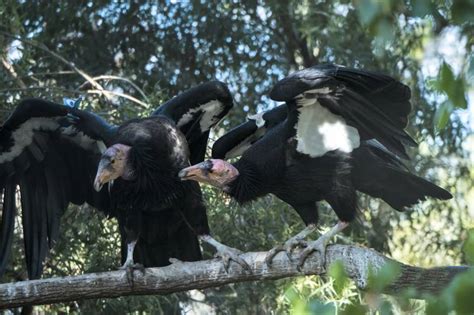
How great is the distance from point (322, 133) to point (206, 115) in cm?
105

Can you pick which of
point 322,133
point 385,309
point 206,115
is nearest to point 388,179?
point 322,133

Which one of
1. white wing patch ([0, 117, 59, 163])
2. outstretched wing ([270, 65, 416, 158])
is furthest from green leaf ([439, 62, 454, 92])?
white wing patch ([0, 117, 59, 163])

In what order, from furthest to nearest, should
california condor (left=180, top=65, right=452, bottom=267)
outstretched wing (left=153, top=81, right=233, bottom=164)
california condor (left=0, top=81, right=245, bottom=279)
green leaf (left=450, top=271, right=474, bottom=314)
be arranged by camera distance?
1. outstretched wing (left=153, top=81, right=233, bottom=164)
2. california condor (left=0, top=81, right=245, bottom=279)
3. california condor (left=180, top=65, right=452, bottom=267)
4. green leaf (left=450, top=271, right=474, bottom=314)

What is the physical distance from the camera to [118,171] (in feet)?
15.0

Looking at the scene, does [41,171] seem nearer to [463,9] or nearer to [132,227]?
[132,227]

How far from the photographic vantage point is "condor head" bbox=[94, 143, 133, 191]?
14.6 ft

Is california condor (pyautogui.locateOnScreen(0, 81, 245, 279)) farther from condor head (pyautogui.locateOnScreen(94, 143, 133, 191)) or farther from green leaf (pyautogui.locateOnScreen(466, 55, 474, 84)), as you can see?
green leaf (pyautogui.locateOnScreen(466, 55, 474, 84))

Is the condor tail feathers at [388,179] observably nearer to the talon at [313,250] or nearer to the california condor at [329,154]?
the california condor at [329,154]

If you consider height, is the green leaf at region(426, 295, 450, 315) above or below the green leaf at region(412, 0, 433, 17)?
below

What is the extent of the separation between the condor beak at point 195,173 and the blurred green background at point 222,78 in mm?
1430

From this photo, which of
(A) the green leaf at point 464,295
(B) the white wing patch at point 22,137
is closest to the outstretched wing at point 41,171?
(B) the white wing patch at point 22,137

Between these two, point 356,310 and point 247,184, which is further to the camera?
point 247,184

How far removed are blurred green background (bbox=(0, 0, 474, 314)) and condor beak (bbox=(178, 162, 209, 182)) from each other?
143cm

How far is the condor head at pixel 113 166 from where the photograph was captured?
4.45 meters
